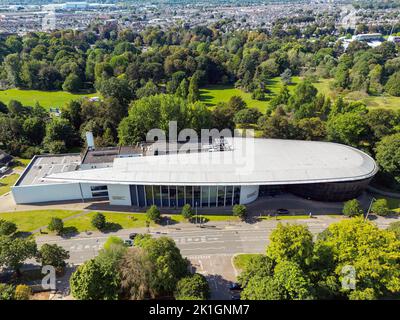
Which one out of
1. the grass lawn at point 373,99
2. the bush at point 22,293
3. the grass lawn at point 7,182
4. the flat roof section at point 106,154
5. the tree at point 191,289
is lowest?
the grass lawn at point 7,182

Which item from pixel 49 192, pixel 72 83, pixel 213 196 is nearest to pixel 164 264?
pixel 213 196

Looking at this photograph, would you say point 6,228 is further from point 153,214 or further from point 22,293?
point 153,214

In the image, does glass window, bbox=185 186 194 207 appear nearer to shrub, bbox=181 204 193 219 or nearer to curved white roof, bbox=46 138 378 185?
curved white roof, bbox=46 138 378 185

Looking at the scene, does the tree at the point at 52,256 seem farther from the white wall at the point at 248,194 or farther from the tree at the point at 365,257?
the tree at the point at 365,257

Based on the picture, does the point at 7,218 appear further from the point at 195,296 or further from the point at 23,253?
the point at 195,296

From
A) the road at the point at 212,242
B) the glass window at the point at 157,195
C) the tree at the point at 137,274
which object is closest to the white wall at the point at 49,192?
the road at the point at 212,242

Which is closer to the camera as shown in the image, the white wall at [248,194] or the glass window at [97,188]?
the white wall at [248,194]

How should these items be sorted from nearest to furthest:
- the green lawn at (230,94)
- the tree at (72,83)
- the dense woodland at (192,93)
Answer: the dense woodland at (192,93) < the green lawn at (230,94) < the tree at (72,83)
